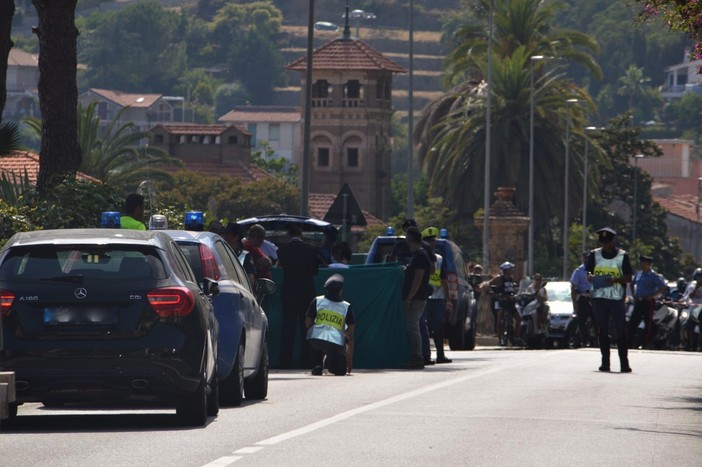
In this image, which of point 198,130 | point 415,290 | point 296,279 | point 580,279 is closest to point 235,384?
point 296,279

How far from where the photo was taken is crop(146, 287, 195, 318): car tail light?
14.7 metres

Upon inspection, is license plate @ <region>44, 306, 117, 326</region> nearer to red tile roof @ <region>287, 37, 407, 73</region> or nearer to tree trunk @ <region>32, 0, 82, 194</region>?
tree trunk @ <region>32, 0, 82, 194</region>

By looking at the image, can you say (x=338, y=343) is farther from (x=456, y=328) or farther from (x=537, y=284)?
(x=537, y=284)

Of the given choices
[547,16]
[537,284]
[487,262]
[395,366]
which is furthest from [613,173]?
[395,366]

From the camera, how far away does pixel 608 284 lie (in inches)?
912

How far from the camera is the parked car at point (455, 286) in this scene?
30.2 metres

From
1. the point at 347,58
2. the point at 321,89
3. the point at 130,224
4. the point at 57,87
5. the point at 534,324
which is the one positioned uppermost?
the point at 347,58

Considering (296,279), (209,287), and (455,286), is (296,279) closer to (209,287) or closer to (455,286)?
(209,287)

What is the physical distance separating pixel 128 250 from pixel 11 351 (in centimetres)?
113

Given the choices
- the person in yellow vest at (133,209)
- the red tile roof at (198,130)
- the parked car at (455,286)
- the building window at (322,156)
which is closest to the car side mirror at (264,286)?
the person in yellow vest at (133,209)

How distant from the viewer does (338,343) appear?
2178 cm

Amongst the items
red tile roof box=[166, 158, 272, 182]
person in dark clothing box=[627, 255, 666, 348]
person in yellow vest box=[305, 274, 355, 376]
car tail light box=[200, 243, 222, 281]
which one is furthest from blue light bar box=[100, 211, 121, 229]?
red tile roof box=[166, 158, 272, 182]

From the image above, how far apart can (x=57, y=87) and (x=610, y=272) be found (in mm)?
8422

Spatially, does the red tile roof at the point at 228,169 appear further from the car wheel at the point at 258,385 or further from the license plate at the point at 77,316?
the license plate at the point at 77,316
